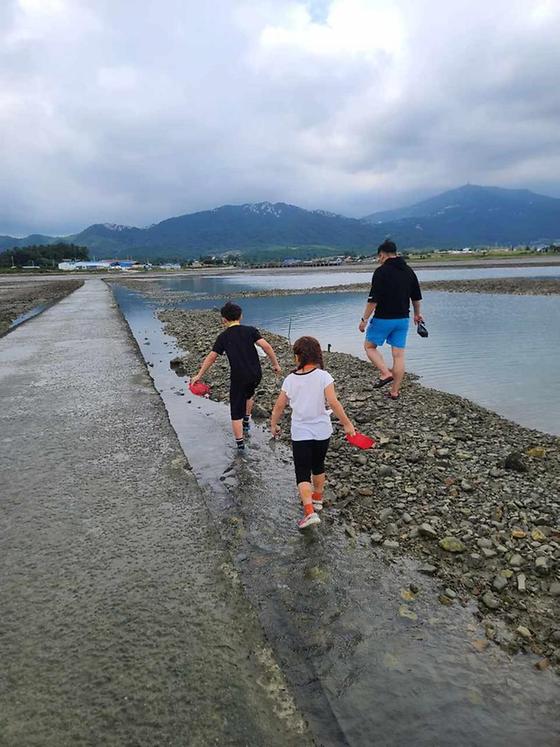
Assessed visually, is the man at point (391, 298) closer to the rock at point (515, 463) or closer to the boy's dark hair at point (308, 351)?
the rock at point (515, 463)

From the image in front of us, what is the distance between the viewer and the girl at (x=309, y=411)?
4.90 meters

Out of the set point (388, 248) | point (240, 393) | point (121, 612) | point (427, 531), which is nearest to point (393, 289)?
point (388, 248)

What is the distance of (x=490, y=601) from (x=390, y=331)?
529 centimetres

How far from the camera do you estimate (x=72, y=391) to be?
11.0 m

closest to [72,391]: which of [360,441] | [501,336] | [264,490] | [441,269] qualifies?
[264,490]

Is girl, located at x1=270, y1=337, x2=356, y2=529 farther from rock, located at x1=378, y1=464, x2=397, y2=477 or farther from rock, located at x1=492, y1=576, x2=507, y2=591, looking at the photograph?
rock, located at x1=492, y1=576, x2=507, y2=591

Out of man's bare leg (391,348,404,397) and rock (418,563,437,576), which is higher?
man's bare leg (391,348,404,397)

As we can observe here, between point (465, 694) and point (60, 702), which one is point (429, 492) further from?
point (60, 702)

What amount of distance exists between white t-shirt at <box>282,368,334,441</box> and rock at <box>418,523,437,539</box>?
4.83ft

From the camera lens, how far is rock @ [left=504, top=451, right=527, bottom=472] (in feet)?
21.6

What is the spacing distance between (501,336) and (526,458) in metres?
16.3

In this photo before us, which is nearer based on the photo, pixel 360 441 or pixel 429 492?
pixel 360 441

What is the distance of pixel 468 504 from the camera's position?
Result: 5.71 meters

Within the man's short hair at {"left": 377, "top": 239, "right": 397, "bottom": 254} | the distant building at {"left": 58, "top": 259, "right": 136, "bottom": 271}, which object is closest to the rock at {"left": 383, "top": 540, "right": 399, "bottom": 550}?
the man's short hair at {"left": 377, "top": 239, "right": 397, "bottom": 254}
